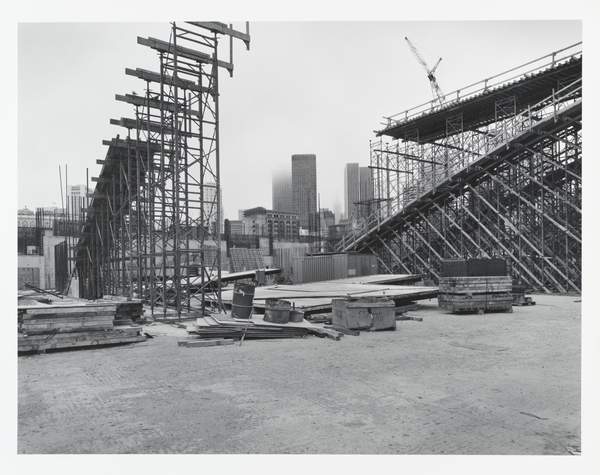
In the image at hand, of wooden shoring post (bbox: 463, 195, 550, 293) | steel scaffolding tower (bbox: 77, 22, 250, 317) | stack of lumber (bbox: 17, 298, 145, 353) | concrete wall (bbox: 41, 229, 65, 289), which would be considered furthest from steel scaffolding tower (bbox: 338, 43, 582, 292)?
concrete wall (bbox: 41, 229, 65, 289)

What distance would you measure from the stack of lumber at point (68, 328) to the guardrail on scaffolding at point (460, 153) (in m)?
20.7

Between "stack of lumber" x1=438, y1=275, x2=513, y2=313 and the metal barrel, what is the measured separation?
7.74 m

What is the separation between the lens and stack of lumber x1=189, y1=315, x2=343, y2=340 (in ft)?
38.9

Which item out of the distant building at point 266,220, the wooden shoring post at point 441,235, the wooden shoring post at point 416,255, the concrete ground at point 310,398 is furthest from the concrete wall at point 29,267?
the distant building at point 266,220

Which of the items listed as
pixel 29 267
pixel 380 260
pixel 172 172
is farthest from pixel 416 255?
pixel 29 267

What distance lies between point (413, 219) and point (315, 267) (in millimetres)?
7985

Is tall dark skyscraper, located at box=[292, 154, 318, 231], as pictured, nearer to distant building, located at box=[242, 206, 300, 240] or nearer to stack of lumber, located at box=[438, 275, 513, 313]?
distant building, located at box=[242, 206, 300, 240]

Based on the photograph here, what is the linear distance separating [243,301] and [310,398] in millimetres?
6798

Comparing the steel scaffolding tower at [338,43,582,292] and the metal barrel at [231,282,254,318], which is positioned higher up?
the steel scaffolding tower at [338,43,582,292]

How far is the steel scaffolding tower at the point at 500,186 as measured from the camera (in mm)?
23562

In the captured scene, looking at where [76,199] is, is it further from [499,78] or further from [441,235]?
[499,78]

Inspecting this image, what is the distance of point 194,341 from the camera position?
36.4ft
